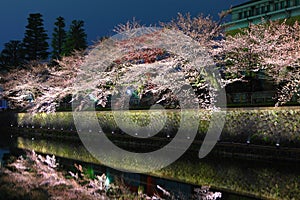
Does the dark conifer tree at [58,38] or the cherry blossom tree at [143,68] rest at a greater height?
the dark conifer tree at [58,38]

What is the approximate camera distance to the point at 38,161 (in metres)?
10.1

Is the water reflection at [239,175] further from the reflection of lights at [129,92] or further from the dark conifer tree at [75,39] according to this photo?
the dark conifer tree at [75,39]

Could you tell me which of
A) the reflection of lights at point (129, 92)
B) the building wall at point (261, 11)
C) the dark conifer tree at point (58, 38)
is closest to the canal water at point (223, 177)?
the reflection of lights at point (129, 92)

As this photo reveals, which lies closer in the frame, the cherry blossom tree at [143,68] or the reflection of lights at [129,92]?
the cherry blossom tree at [143,68]

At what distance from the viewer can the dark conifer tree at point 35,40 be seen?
28.6 meters

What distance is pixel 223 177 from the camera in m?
7.74

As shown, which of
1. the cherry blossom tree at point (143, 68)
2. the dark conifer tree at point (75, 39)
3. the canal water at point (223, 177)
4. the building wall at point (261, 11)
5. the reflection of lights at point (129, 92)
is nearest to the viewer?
the canal water at point (223, 177)

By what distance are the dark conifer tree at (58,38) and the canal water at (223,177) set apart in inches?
770

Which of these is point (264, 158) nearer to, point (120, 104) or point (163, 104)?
point (163, 104)

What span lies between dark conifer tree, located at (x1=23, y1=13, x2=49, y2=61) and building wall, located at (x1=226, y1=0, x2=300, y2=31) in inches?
612

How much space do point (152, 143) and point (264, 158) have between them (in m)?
4.78

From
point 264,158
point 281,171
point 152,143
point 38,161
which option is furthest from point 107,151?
point 281,171

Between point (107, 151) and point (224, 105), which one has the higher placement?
point (224, 105)

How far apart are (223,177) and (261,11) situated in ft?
52.5
